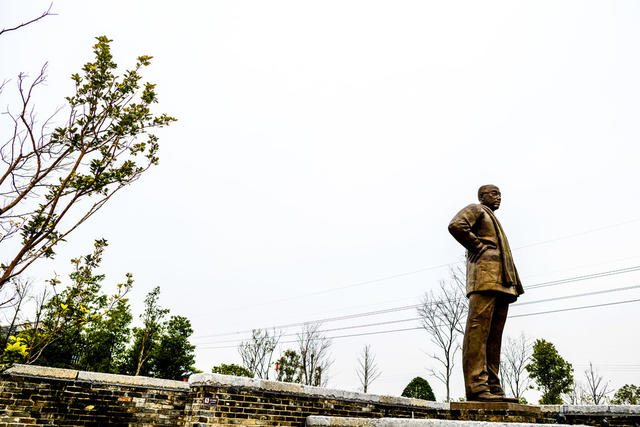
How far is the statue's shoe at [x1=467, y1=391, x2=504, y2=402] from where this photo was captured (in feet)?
14.9

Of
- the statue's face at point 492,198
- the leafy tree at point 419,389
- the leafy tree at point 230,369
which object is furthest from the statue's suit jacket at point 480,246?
the leafy tree at point 230,369

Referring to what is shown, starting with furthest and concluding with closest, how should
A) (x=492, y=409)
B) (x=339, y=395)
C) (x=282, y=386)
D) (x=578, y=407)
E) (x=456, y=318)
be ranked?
(x=456, y=318), (x=578, y=407), (x=339, y=395), (x=282, y=386), (x=492, y=409)

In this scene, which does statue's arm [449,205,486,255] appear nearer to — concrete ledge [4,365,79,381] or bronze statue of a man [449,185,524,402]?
bronze statue of a man [449,185,524,402]

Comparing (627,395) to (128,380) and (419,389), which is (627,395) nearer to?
(419,389)

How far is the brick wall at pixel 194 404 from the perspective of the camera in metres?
5.69

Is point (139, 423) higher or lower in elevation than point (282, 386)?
lower

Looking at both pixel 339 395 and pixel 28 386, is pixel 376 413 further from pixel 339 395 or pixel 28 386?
pixel 28 386

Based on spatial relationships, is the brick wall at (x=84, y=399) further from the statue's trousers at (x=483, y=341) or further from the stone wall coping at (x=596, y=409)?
the stone wall coping at (x=596, y=409)

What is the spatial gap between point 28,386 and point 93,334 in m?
19.4

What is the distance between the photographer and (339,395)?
667 centimetres

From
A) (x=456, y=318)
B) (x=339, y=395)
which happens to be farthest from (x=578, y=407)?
(x=456, y=318)

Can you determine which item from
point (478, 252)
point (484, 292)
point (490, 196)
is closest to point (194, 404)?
point (484, 292)

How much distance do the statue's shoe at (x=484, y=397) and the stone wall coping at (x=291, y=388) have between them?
2.49 metres

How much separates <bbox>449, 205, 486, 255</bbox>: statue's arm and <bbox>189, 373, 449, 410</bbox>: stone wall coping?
10.4 feet
